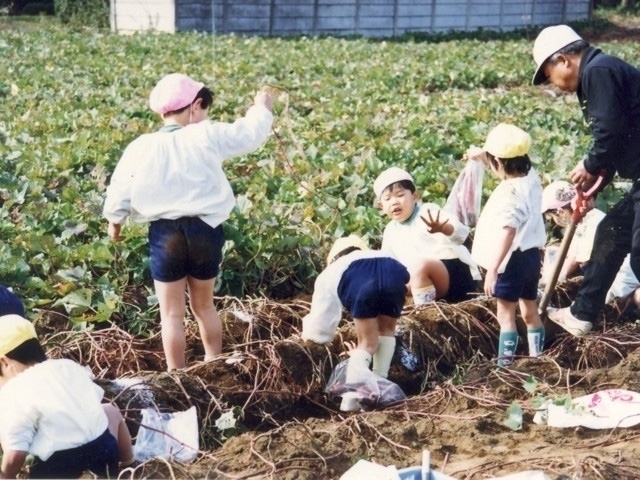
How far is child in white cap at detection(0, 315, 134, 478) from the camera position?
12.9 feet

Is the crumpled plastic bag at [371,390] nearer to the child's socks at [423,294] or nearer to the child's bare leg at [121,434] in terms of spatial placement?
the child's socks at [423,294]

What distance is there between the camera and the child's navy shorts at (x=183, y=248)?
17.4ft

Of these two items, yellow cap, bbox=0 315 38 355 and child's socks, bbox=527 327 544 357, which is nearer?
yellow cap, bbox=0 315 38 355

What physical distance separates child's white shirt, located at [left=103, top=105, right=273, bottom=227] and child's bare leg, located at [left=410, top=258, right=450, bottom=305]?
1392 millimetres

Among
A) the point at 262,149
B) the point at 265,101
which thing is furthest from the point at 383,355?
the point at 262,149

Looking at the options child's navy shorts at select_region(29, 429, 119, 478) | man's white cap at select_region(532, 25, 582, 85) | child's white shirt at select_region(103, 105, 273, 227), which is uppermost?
man's white cap at select_region(532, 25, 582, 85)

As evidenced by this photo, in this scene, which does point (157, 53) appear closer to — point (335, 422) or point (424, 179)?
point (424, 179)

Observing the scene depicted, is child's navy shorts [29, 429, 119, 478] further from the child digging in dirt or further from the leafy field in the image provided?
the child digging in dirt

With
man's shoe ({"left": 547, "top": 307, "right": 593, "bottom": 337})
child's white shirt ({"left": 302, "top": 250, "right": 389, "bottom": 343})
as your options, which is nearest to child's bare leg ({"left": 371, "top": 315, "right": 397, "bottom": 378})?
child's white shirt ({"left": 302, "top": 250, "right": 389, "bottom": 343})

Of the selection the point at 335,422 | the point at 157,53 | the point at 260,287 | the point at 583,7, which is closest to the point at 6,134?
the point at 260,287

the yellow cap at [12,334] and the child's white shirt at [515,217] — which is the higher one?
the child's white shirt at [515,217]

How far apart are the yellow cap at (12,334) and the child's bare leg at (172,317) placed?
1292 mm

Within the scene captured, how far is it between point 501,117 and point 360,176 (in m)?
4.39

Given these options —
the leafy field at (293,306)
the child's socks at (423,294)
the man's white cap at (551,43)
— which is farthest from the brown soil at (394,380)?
the man's white cap at (551,43)
